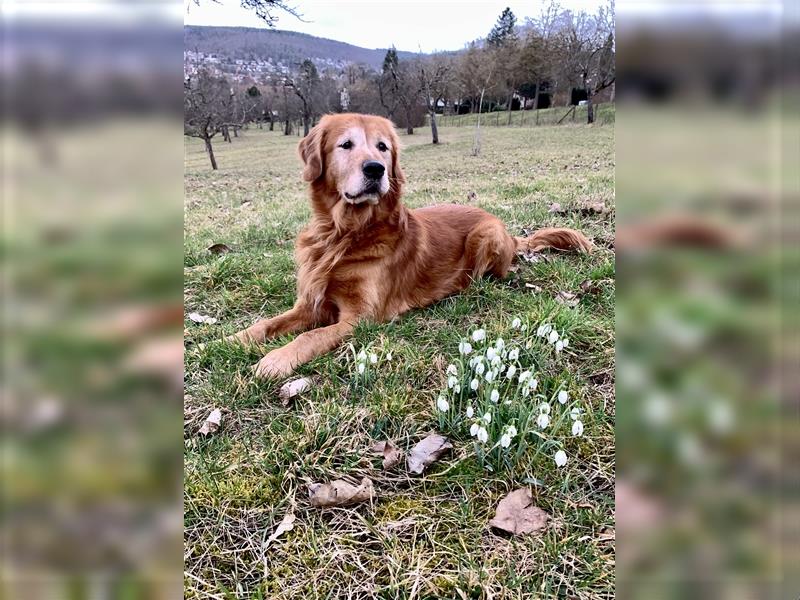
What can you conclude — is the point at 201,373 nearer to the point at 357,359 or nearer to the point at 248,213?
the point at 357,359

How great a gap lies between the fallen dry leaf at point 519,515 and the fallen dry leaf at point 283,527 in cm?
71

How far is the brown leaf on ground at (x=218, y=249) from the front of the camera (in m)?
5.35

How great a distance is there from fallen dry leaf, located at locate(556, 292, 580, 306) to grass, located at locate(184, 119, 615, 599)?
0.07 metres

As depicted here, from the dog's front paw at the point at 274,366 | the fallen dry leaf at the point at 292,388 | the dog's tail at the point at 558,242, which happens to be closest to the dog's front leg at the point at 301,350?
the dog's front paw at the point at 274,366

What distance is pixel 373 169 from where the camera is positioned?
3.50 metres

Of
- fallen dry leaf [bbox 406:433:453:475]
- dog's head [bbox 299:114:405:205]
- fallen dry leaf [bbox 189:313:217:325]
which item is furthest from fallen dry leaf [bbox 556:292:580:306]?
fallen dry leaf [bbox 189:313:217:325]

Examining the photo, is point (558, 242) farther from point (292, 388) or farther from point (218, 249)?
point (218, 249)

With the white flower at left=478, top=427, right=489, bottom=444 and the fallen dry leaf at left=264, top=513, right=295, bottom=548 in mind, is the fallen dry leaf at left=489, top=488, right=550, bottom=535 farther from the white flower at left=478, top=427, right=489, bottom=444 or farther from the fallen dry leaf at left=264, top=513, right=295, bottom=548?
the fallen dry leaf at left=264, top=513, right=295, bottom=548

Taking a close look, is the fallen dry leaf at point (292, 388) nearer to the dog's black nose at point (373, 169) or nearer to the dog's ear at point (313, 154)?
the dog's black nose at point (373, 169)

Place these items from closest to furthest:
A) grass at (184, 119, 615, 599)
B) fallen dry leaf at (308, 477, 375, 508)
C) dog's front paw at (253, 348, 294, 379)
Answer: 1. grass at (184, 119, 615, 599)
2. fallen dry leaf at (308, 477, 375, 508)
3. dog's front paw at (253, 348, 294, 379)

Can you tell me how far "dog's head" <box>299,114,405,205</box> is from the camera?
353 cm

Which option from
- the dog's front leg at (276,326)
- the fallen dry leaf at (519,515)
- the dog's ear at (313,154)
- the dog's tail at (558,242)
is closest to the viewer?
the fallen dry leaf at (519,515)
